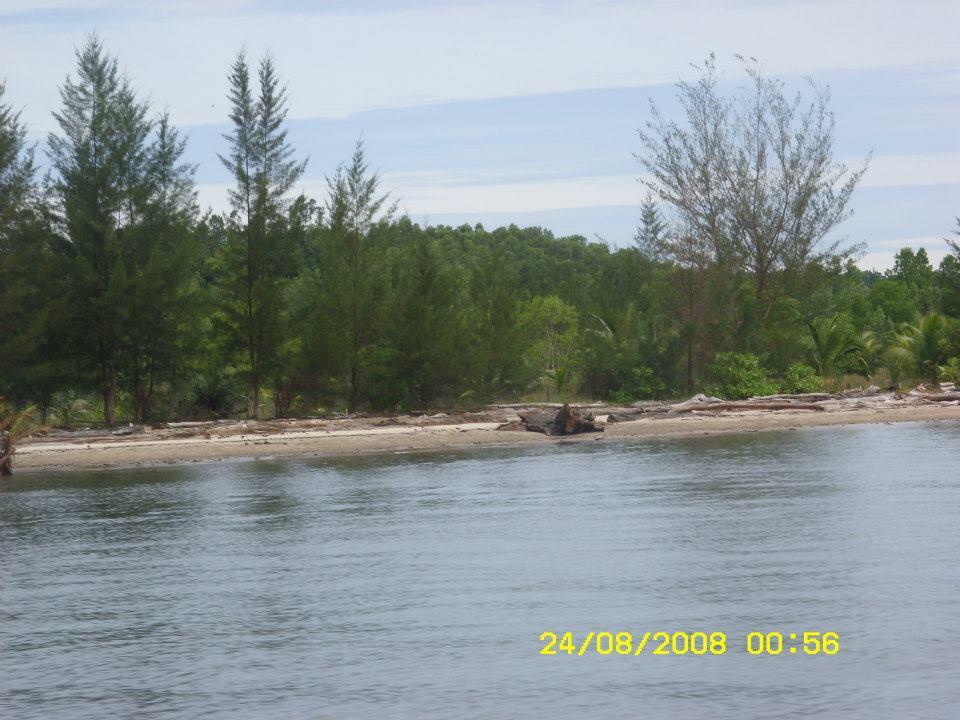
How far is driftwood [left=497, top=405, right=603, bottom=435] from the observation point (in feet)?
Result: 88.7

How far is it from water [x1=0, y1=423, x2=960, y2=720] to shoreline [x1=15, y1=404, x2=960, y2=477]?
18.6 ft

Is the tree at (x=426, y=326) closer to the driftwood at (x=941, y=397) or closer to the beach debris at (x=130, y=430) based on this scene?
the beach debris at (x=130, y=430)

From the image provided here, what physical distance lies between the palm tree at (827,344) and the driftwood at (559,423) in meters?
11.4

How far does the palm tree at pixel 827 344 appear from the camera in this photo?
36625 mm

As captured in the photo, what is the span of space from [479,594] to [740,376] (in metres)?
24.7

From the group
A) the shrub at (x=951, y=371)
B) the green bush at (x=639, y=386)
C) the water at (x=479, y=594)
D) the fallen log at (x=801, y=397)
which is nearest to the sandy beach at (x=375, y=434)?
the fallen log at (x=801, y=397)

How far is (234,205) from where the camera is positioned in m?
32.3

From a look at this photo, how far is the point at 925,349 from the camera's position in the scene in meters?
35.8

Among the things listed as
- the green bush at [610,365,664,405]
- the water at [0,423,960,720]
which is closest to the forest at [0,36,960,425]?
the green bush at [610,365,664,405]

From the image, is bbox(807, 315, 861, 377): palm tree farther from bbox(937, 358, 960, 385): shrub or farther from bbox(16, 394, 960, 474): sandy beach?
bbox(16, 394, 960, 474): sandy beach

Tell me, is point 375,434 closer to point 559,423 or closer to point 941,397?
point 559,423

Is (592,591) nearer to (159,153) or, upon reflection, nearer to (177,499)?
(177,499)

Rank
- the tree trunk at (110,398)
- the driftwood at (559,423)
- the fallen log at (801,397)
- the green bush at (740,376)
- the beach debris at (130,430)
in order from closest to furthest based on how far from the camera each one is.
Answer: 1. the driftwood at (559,423)
2. the beach debris at (130,430)
3. the tree trunk at (110,398)
4. the fallen log at (801,397)
5. the green bush at (740,376)

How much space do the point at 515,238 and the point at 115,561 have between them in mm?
90668
